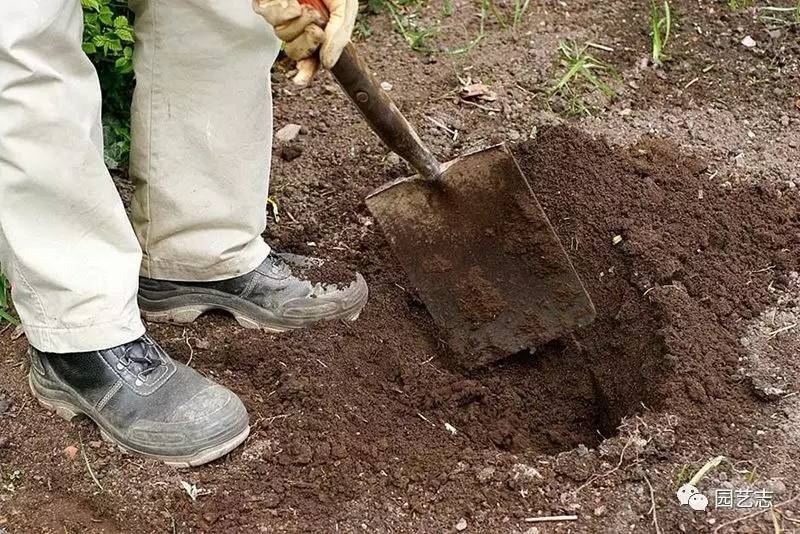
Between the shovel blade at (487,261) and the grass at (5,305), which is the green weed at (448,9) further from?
the grass at (5,305)

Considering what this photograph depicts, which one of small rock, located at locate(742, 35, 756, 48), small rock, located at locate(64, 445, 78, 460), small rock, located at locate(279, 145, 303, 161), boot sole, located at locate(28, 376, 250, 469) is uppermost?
small rock, located at locate(742, 35, 756, 48)

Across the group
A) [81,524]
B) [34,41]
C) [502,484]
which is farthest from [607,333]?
[34,41]

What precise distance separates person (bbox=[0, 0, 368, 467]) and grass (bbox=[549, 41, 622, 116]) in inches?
43.7

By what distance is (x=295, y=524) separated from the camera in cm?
216

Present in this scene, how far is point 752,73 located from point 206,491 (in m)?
2.47

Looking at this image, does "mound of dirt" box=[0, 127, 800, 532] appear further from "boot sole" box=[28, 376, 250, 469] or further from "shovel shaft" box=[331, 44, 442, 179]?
"shovel shaft" box=[331, 44, 442, 179]

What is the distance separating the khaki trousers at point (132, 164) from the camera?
199cm

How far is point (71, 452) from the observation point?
2365mm

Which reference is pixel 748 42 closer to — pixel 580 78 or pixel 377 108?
pixel 580 78

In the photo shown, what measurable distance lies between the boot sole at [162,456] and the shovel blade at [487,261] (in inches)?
27.8

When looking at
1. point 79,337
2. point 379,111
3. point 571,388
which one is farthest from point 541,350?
point 79,337

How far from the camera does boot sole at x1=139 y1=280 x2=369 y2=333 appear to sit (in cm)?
269

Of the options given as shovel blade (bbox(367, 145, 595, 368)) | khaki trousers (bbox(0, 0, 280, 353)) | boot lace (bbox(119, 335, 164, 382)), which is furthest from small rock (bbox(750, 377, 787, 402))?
boot lace (bbox(119, 335, 164, 382))

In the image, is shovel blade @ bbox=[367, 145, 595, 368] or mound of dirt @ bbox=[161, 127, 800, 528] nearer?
mound of dirt @ bbox=[161, 127, 800, 528]
